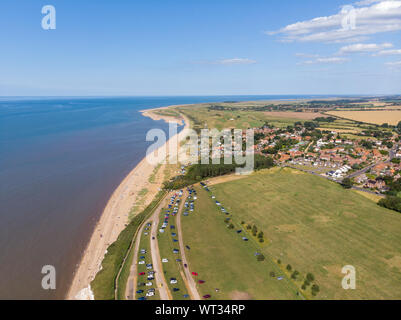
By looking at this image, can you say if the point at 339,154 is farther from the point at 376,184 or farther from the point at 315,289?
the point at 315,289

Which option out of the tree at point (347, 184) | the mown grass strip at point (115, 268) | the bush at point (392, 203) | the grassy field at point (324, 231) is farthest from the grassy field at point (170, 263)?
the tree at point (347, 184)

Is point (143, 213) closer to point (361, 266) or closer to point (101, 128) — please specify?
point (361, 266)

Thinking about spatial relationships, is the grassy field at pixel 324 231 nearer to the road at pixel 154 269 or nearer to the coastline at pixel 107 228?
the road at pixel 154 269

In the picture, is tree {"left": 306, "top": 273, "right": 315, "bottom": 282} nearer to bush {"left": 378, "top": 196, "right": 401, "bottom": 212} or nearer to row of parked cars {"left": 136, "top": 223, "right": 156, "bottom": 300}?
row of parked cars {"left": 136, "top": 223, "right": 156, "bottom": 300}

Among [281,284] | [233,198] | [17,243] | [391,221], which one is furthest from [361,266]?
[17,243]

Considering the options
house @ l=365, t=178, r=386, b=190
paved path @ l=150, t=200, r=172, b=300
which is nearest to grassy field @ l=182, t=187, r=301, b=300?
paved path @ l=150, t=200, r=172, b=300

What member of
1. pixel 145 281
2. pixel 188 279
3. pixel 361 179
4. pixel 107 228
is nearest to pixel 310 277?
pixel 188 279
